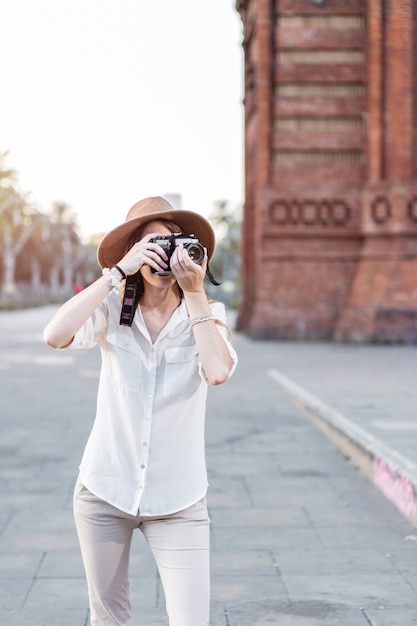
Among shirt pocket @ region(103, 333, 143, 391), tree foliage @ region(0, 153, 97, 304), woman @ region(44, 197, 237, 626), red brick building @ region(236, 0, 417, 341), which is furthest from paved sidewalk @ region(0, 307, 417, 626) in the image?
tree foliage @ region(0, 153, 97, 304)

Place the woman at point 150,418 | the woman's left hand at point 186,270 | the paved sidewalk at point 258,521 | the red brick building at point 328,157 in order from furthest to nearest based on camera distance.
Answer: the red brick building at point 328,157 → the paved sidewalk at point 258,521 → the woman at point 150,418 → the woman's left hand at point 186,270

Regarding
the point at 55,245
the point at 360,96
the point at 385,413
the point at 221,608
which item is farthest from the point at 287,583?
the point at 55,245

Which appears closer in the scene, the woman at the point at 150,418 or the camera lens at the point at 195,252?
the camera lens at the point at 195,252

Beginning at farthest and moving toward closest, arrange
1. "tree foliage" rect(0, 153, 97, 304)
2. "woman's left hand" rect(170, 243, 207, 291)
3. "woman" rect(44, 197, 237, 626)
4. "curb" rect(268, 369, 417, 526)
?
"tree foliage" rect(0, 153, 97, 304) → "curb" rect(268, 369, 417, 526) → "woman" rect(44, 197, 237, 626) → "woman's left hand" rect(170, 243, 207, 291)

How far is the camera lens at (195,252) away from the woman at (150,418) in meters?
0.02

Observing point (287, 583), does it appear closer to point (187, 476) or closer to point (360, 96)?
point (187, 476)

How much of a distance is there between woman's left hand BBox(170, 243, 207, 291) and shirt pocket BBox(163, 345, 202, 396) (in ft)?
0.73

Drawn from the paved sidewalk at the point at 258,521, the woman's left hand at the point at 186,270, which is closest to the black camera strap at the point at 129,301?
the woman's left hand at the point at 186,270

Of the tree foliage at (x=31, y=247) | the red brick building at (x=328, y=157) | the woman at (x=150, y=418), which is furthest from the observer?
the tree foliage at (x=31, y=247)

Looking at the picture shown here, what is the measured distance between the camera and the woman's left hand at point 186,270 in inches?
125

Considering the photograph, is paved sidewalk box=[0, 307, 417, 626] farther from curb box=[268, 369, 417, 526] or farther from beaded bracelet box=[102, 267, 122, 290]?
beaded bracelet box=[102, 267, 122, 290]

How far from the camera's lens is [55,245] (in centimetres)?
14500

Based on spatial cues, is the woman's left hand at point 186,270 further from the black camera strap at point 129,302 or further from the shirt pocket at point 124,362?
the shirt pocket at point 124,362

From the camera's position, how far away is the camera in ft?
10.5
